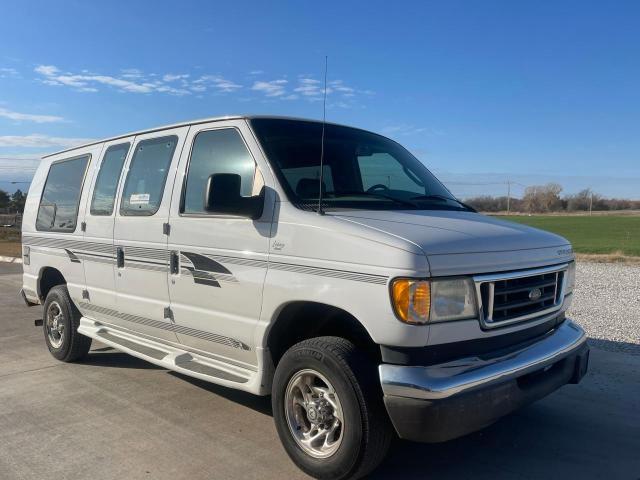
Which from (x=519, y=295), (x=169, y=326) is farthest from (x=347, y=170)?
(x=169, y=326)

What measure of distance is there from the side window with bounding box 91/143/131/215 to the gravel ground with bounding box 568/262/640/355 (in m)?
5.75

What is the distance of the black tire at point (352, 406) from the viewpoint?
3180 mm

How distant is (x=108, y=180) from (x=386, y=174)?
2698 millimetres

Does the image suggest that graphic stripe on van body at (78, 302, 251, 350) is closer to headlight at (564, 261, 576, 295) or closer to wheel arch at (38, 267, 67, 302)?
wheel arch at (38, 267, 67, 302)

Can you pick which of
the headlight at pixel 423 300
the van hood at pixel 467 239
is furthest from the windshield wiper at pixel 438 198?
the headlight at pixel 423 300

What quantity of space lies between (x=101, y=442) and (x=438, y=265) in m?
2.79

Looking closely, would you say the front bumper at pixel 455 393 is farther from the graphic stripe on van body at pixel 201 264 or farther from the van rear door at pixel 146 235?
the van rear door at pixel 146 235

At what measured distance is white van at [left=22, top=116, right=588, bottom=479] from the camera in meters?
3.11

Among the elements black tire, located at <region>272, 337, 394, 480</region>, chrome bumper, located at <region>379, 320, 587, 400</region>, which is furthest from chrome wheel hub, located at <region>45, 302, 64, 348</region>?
chrome bumper, located at <region>379, 320, 587, 400</region>

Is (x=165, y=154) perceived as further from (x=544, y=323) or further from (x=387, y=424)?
(x=544, y=323)

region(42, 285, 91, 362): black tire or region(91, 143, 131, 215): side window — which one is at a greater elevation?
region(91, 143, 131, 215): side window

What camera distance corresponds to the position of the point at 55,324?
6422mm

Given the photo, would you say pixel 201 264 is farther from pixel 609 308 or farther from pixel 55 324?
pixel 609 308

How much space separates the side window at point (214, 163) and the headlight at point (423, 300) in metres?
1.45
